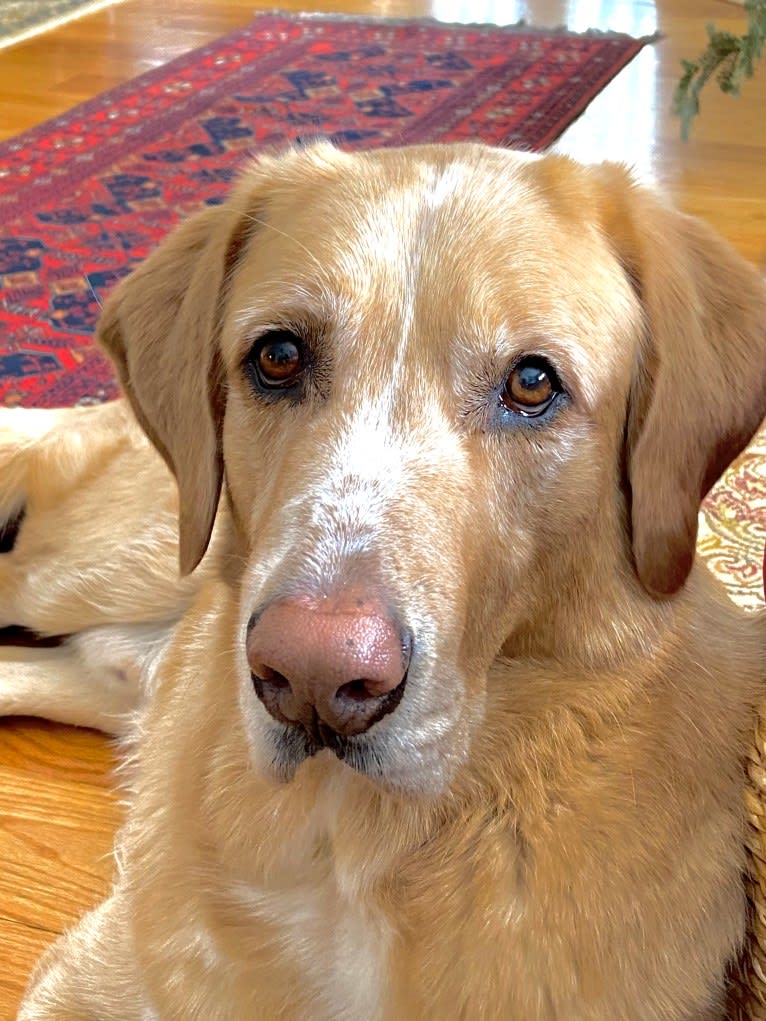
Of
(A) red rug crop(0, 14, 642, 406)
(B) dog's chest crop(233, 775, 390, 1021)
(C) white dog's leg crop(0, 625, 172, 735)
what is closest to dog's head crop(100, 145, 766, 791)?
(B) dog's chest crop(233, 775, 390, 1021)

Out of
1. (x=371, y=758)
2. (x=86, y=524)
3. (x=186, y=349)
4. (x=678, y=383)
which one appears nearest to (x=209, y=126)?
(x=86, y=524)

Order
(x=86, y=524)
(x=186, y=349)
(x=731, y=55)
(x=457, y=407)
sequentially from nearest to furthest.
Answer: (x=457, y=407) < (x=186, y=349) < (x=86, y=524) < (x=731, y=55)

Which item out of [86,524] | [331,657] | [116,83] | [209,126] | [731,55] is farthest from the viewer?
[116,83]

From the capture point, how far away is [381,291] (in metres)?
1.42

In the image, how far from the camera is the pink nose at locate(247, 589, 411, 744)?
114cm

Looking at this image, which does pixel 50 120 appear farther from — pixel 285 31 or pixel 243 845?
pixel 243 845

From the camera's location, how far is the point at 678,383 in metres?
1.50

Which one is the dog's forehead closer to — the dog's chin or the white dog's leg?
the dog's chin

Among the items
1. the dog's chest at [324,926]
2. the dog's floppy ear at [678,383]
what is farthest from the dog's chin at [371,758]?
the dog's floppy ear at [678,383]

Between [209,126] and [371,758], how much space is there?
4.84 meters

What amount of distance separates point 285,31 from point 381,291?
6.39 metres

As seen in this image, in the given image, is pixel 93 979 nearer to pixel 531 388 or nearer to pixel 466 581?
pixel 466 581

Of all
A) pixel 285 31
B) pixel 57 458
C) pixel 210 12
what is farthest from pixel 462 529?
pixel 210 12

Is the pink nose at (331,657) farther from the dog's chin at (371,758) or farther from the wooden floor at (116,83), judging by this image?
the wooden floor at (116,83)
